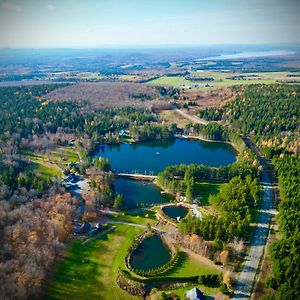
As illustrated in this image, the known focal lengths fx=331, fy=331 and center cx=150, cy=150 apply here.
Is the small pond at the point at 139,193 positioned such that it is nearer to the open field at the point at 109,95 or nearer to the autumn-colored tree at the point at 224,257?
the autumn-colored tree at the point at 224,257

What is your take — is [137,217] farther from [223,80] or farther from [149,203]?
[223,80]

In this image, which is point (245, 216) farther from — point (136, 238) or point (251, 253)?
point (136, 238)

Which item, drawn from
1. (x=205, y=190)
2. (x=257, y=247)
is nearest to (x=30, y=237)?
(x=257, y=247)

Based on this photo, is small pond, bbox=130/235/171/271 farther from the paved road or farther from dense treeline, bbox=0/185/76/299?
dense treeline, bbox=0/185/76/299

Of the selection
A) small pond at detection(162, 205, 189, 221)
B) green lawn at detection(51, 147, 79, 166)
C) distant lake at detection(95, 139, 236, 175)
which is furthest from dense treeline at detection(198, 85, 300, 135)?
green lawn at detection(51, 147, 79, 166)

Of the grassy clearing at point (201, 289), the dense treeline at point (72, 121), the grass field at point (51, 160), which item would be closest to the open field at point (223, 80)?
the dense treeline at point (72, 121)

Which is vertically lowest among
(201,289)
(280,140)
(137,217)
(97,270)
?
(97,270)

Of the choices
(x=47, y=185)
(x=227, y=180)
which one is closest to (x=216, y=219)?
(x=227, y=180)
